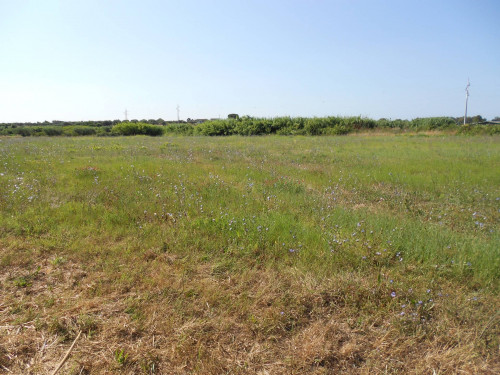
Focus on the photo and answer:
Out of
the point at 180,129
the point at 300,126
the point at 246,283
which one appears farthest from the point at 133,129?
the point at 246,283

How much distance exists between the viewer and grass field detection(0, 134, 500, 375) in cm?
251

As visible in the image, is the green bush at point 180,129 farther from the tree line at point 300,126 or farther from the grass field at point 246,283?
the grass field at point 246,283

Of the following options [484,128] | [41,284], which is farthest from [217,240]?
[484,128]

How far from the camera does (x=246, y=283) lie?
3.49 meters

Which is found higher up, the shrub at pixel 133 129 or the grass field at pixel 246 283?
the shrub at pixel 133 129

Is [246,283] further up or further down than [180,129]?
further down

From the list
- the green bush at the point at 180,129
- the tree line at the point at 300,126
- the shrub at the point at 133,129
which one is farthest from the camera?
the green bush at the point at 180,129

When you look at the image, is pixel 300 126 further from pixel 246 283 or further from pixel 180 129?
pixel 246 283

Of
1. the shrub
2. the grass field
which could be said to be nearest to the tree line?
the shrub

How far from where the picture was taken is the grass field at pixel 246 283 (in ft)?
8.22

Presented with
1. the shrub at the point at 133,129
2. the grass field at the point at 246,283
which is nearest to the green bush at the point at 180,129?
the shrub at the point at 133,129

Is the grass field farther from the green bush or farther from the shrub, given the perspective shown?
the shrub

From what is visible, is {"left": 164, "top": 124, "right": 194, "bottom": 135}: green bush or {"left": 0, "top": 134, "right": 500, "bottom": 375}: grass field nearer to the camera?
{"left": 0, "top": 134, "right": 500, "bottom": 375}: grass field

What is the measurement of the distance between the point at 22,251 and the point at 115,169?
5632 mm
